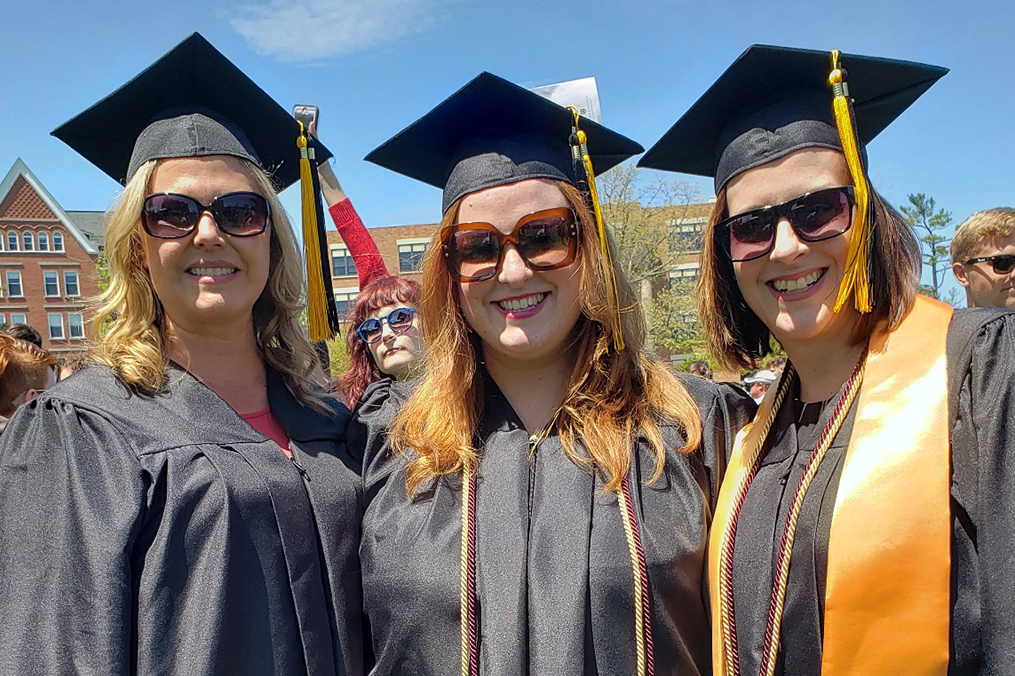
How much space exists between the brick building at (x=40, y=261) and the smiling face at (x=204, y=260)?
3830 centimetres

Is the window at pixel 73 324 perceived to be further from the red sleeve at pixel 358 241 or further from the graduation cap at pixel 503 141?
the graduation cap at pixel 503 141

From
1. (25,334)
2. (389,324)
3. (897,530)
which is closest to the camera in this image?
(897,530)

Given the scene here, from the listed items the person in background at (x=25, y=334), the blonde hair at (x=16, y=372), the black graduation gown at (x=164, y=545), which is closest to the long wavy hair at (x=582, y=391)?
the black graduation gown at (x=164, y=545)

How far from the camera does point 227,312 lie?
7.37 feet

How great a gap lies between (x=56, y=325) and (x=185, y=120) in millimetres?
40320

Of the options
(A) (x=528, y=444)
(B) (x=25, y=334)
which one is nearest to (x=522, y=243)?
(A) (x=528, y=444)

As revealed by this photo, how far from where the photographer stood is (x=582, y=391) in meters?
2.36

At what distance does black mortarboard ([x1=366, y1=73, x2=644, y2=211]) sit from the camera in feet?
7.87

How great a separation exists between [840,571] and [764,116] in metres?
1.20

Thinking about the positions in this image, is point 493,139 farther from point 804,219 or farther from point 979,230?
point 979,230

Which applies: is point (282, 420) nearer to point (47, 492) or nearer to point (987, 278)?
point (47, 492)

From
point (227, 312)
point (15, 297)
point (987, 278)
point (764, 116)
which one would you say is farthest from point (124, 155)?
point (15, 297)

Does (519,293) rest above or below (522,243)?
below

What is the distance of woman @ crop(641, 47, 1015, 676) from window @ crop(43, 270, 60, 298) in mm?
41962
